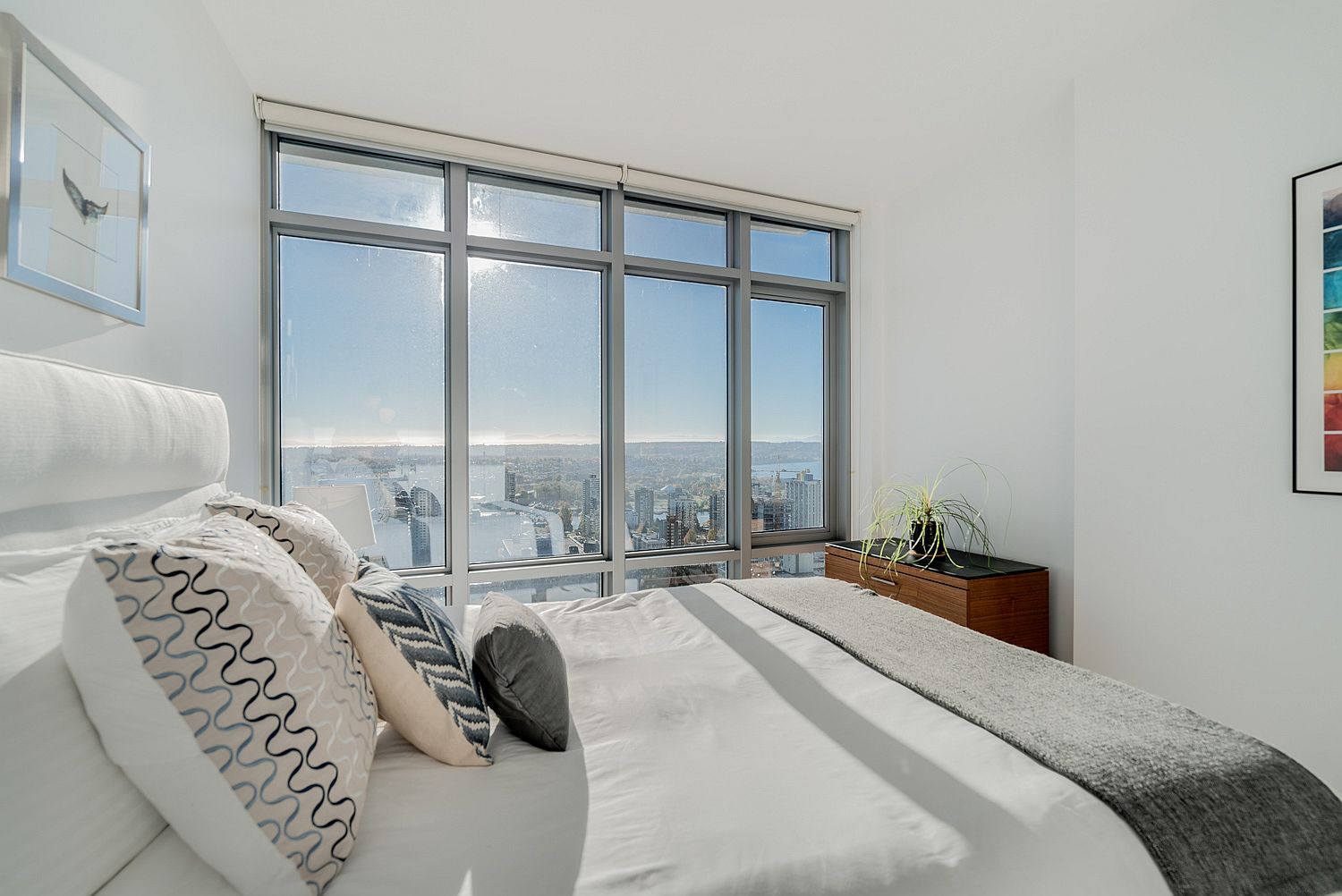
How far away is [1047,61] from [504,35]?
6.90ft

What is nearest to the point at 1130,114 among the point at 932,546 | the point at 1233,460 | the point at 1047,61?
the point at 1047,61

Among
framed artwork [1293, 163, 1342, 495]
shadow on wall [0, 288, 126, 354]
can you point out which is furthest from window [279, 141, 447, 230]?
framed artwork [1293, 163, 1342, 495]

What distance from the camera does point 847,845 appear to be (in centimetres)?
82

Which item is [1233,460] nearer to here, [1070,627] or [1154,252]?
[1154,252]

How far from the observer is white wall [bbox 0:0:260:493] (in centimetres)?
128

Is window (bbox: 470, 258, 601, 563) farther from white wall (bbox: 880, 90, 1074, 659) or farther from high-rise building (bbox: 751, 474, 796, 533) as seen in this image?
white wall (bbox: 880, 90, 1074, 659)

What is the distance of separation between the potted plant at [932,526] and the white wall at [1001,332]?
66 millimetres

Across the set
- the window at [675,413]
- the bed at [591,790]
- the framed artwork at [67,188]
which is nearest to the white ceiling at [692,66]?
the window at [675,413]

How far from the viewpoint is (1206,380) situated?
2.08 metres

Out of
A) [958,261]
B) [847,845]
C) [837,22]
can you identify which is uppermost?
[837,22]

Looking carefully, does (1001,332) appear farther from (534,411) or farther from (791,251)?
(534,411)

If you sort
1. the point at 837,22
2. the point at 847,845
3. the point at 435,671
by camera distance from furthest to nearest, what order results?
the point at 837,22
the point at 435,671
the point at 847,845

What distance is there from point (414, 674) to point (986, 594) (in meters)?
2.43

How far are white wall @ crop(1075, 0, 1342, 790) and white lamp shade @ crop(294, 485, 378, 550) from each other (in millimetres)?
2878
